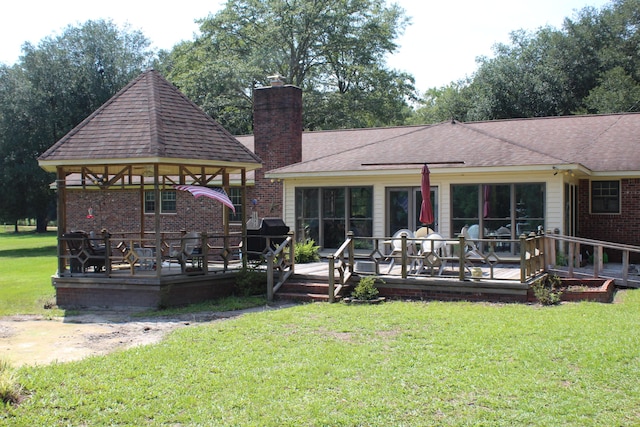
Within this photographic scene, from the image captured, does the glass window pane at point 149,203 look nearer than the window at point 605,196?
No

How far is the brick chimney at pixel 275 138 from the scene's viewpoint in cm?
2084

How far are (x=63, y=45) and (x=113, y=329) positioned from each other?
30791 millimetres

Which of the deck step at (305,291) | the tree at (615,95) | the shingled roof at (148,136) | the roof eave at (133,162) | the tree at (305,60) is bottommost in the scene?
the deck step at (305,291)

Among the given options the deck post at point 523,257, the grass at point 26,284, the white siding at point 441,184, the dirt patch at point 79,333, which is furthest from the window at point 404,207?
the grass at point 26,284

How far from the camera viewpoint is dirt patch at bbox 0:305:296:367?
30.7ft

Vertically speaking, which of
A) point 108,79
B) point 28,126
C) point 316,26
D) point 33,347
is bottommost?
point 33,347

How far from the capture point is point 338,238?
60.0ft

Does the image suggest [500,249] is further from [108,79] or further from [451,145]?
[108,79]

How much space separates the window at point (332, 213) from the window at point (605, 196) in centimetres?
623

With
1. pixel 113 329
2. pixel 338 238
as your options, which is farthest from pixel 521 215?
pixel 113 329

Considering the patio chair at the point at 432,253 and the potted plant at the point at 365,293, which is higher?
the patio chair at the point at 432,253

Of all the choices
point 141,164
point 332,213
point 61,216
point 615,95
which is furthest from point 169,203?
point 615,95

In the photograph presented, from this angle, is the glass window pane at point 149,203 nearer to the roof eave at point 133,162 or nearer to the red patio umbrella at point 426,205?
the roof eave at point 133,162

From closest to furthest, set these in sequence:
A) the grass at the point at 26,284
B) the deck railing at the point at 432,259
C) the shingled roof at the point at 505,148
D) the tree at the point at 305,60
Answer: the deck railing at the point at 432,259, the grass at the point at 26,284, the shingled roof at the point at 505,148, the tree at the point at 305,60
